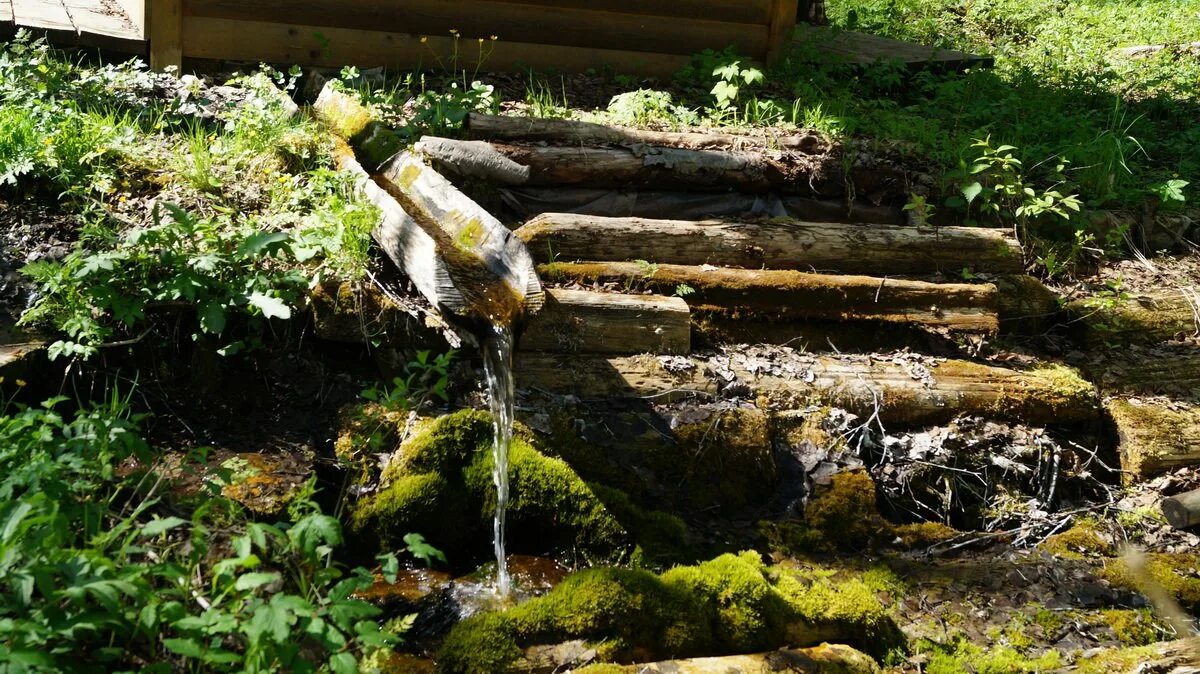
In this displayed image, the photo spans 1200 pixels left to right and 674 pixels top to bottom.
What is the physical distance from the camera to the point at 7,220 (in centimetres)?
527

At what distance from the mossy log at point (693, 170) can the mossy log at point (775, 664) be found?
3448 millimetres

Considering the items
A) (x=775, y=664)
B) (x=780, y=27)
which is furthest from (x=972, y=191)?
(x=775, y=664)

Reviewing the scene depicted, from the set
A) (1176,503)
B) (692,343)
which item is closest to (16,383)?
(692,343)

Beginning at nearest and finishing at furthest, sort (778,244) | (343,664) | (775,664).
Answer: (343,664) → (775,664) → (778,244)

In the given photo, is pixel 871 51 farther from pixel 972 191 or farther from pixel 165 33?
pixel 165 33

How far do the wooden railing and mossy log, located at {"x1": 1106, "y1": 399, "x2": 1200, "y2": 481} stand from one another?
4.69 meters

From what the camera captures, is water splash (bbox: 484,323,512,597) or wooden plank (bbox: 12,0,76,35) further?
wooden plank (bbox: 12,0,76,35)

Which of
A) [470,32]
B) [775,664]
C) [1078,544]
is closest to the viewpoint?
[775,664]

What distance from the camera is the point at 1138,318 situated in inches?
254

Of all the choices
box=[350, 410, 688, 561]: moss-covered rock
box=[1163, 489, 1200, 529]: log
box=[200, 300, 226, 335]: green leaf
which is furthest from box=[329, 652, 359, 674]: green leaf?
box=[1163, 489, 1200, 529]: log

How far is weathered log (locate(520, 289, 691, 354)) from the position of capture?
523cm

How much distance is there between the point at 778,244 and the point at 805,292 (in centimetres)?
49

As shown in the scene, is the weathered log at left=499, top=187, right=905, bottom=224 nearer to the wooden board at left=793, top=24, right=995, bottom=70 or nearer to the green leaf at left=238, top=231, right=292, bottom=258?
the green leaf at left=238, top=231, right=292, bottom=258

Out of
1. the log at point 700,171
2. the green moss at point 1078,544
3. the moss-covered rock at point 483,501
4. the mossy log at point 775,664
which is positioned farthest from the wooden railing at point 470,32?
the mossy log at point 775,664
